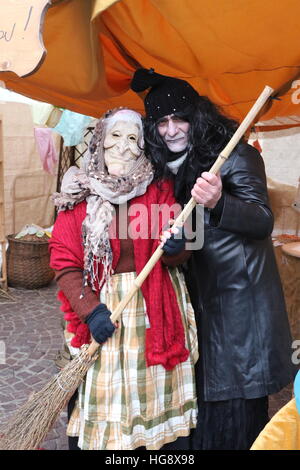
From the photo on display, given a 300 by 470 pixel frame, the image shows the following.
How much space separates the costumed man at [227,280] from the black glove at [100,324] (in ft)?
1.52

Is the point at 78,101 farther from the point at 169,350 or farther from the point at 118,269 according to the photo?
the point at 169,350

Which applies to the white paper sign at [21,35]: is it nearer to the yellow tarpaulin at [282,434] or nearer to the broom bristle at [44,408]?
the broom bristle at [44,408]

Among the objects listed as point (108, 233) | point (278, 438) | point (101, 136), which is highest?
point (101, 136)

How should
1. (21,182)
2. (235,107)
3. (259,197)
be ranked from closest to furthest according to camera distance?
(259,197), (235,107), (21,182)

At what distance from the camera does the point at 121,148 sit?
6.61 ft

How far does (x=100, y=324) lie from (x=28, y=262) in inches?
172

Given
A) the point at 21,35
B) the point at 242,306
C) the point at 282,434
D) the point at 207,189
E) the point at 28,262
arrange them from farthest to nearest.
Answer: the point at 28,262 → the point at 242,306 → the point at 207,189 → the point at 21,35 → the point at 282,434

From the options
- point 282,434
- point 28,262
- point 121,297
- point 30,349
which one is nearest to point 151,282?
point 121,297

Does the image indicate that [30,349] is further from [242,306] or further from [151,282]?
[242,306]

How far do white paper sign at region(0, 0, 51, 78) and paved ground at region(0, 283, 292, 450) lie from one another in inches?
92.4

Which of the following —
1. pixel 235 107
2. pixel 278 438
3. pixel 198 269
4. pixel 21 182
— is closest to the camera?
pixel 278 438

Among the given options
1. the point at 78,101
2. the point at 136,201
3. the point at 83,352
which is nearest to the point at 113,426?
the point at 83,352

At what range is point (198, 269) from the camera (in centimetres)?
207

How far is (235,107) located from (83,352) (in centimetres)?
183
